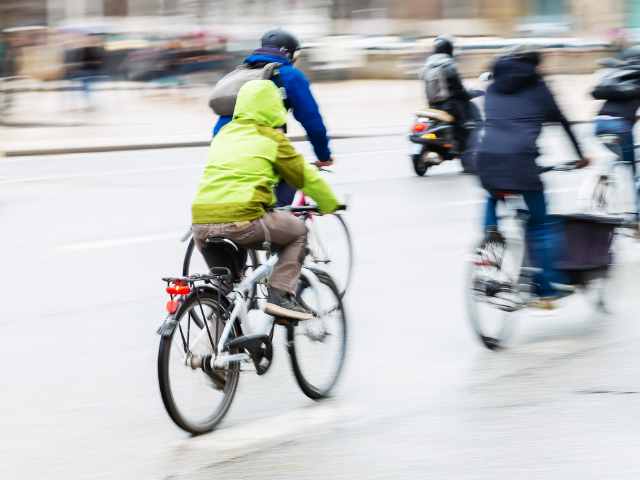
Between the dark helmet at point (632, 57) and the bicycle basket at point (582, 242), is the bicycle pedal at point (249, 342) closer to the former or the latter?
the bicycle basket at point (582, 242)

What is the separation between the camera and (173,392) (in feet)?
18.3

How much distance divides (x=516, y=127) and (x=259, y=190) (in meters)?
2.02

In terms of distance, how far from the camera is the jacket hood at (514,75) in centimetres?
731

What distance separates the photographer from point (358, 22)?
4250cm

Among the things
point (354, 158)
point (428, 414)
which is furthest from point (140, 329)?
point (354, 158)

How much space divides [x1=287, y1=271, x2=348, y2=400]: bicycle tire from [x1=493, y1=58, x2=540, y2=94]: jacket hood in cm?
172

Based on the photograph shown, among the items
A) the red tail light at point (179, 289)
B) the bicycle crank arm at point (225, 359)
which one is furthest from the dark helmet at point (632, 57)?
the red tail light at point (179, 289)

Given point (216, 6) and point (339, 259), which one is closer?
point (339, 259)

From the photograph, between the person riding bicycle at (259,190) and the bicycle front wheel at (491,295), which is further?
the bicycle front wheel at (491,295)

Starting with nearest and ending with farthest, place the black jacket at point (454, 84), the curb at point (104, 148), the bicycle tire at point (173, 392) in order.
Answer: the bicycle tire at point (173, 392) → the black jacket at point (454, 84) → the curb at point (104, 148)

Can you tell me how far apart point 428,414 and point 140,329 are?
252cm

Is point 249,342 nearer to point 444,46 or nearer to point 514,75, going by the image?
point 514,75

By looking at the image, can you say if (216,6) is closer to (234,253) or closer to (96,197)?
(96,197)

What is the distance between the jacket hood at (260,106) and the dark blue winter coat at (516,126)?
1.74m
